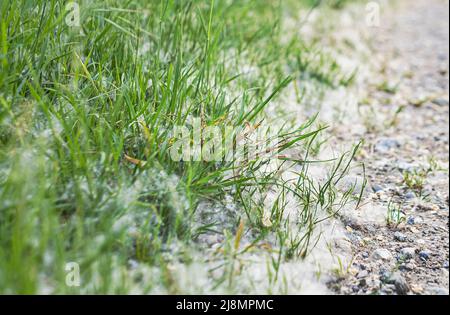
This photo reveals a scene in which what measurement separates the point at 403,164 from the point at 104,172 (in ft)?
6.28

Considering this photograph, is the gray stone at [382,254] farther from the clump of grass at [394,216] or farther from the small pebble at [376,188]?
the small pebble at [376,188]

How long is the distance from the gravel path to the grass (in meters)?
0.24

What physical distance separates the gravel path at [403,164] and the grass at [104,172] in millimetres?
243

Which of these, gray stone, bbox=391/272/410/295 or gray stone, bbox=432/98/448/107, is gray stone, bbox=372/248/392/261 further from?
gray stone, bbox=432/98/448/107

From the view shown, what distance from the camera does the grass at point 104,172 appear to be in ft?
6.30

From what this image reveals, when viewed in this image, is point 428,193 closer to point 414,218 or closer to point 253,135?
point 414,218

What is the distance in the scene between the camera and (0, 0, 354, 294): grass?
192 cm

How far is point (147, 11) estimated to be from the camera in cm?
352

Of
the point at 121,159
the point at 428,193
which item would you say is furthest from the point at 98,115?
the point at 428,193

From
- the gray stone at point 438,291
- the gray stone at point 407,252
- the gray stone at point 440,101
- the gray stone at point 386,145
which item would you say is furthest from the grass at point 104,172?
the gray stone at point 440,101

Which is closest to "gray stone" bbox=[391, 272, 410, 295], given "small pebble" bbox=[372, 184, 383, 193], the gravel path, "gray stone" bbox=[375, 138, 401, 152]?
the gravel path

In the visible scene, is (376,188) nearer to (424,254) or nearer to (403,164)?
(403,164)

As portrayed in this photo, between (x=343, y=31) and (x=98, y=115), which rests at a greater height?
(x=343, y=31)

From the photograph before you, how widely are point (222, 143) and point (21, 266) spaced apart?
1.02 meters
